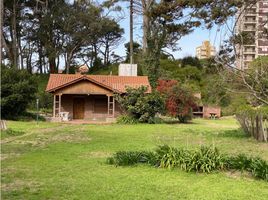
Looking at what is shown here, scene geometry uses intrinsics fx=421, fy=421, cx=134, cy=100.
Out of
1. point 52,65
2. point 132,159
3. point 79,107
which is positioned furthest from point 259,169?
point 52,65

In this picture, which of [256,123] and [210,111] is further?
[210,111]

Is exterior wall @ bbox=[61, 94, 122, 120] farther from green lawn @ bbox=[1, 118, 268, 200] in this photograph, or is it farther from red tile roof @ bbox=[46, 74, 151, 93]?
green lawn @ bbox=[1, 118, 268, 200]

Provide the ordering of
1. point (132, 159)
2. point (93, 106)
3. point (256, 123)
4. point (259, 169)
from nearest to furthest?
1. point (259, 169)
2. point (132, 159)
3. point (256, 123)
4. point (93, 106)

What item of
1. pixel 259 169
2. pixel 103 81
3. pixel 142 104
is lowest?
pixel 259 169

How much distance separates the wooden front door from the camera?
35812mm

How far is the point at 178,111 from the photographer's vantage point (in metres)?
31.5

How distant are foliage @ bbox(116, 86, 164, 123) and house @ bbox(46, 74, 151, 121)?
251cm

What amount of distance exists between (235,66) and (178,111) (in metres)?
14.6

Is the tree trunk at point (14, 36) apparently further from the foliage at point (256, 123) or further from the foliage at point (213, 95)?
the foliage at point (256, 123)

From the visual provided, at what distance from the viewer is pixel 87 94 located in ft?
113

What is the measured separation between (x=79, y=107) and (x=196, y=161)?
1062 inches

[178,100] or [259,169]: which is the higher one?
[178,100]

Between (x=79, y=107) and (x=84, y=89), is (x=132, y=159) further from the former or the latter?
(x=79, y=107)

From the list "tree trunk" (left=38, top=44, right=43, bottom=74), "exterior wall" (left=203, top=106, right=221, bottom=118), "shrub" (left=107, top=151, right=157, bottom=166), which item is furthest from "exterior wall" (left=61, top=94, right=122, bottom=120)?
"shrub" (left=107, top=151, right=157, bottom=166)
